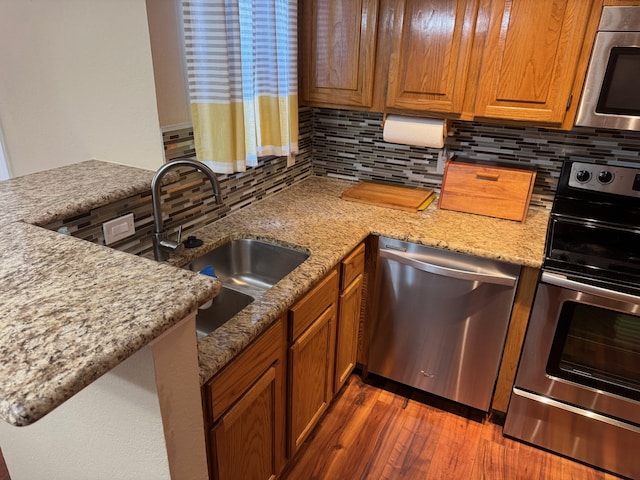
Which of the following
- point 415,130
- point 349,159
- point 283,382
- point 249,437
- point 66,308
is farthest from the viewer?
point 349,159

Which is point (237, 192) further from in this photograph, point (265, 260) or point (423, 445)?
point (423, 445)

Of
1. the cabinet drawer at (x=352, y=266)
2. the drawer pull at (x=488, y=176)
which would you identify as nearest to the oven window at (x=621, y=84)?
the drawer pull at (x=488, y=176)

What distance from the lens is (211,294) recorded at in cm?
82

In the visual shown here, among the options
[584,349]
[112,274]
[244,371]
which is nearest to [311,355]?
[244,371]

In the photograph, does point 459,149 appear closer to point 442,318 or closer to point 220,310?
point 442,318

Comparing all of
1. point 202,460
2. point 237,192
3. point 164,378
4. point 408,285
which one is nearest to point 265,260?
point 237,192

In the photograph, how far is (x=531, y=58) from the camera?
1.68 metres

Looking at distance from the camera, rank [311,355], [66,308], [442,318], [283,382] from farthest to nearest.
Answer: [442,318] → [311,355] → [283,382] → [66,308]

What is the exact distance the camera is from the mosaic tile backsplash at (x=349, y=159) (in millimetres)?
1551

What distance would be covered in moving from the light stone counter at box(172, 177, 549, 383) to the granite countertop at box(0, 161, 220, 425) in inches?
18.2

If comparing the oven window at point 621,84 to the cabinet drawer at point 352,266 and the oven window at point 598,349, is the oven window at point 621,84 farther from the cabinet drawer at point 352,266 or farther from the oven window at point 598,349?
the cabinet drawer at point 352,266

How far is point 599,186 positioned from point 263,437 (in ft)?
5.80

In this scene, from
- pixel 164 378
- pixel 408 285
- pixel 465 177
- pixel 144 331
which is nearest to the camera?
pixel 144 331

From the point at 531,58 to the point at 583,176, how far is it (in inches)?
25.2
